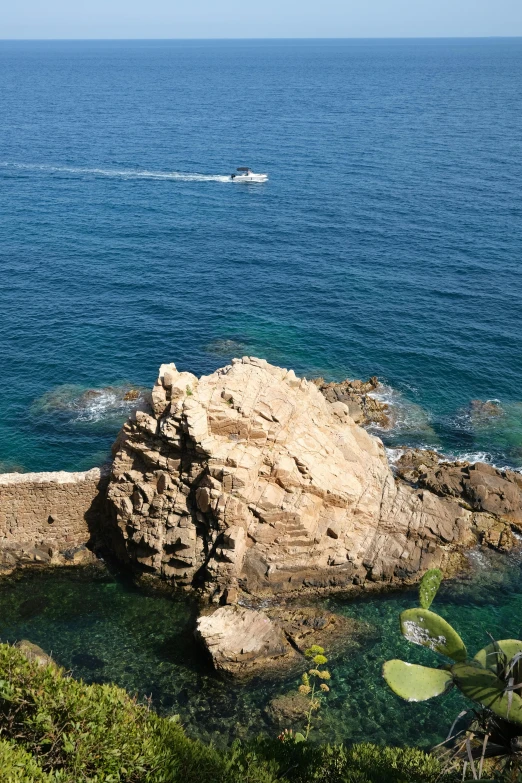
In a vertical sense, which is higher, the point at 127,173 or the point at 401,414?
the point at 127,173

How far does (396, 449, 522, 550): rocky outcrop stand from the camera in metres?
44.2

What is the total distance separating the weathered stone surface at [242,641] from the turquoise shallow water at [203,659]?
0.95 m

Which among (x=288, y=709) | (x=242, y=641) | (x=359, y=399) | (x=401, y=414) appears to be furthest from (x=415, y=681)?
(x=359, y=399)

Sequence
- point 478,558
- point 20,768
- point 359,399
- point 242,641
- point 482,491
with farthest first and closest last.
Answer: point 359,399
point 482,491
point 478,558
point 242,641
point 20,768

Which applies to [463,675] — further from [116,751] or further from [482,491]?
[482,491]

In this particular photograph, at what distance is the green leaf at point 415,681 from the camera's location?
46.5 feet

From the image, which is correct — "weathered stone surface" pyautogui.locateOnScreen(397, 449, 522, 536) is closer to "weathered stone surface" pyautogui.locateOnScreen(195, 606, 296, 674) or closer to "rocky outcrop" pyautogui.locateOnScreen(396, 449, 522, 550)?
"rocky outcrop" pyautogui.locateOnScreen(396, 449, 522, 550)

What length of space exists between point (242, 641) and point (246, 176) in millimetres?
94142

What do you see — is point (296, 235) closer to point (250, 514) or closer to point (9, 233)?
point (9, 233)

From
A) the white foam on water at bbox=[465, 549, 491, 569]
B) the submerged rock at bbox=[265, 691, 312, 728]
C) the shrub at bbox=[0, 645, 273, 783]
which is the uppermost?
the shrub at bbox=[0, 645, 273, 783]

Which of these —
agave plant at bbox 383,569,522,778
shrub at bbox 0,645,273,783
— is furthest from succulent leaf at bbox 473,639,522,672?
shrub at bbox 0,645,273,783

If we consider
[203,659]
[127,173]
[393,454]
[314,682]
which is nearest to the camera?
[314,682]

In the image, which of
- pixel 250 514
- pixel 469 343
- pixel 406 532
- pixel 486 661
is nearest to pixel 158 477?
pixel 250 514

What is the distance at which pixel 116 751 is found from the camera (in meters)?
21.3
